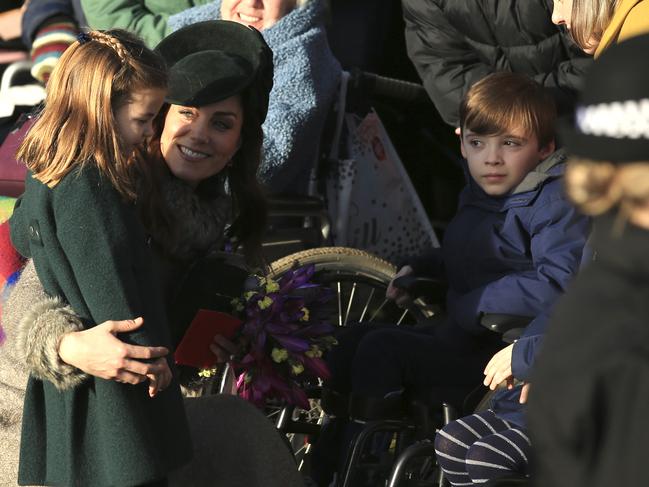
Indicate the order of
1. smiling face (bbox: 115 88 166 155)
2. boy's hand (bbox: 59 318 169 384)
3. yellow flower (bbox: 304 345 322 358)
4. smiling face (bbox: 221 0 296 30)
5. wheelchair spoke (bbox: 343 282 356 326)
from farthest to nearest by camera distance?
smiling face (bbox: 221 0 296 30)
wheelchair spoke (bbox: 343 282 356 326)
yellow flower (bbox: 304 345 322 358)
smiling face (bbox: 115 88 166 155)
boy's hand (bbox: 59 318 169 384)

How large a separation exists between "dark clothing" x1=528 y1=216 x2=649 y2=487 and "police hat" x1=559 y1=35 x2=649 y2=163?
115 mm

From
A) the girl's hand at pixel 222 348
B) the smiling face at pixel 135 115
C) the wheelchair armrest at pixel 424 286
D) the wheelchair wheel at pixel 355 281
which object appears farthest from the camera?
the wheelchair wheel at pixel 355 281

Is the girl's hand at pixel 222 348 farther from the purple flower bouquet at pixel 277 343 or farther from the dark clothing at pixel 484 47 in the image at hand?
the dark clothing at pixel 484 47

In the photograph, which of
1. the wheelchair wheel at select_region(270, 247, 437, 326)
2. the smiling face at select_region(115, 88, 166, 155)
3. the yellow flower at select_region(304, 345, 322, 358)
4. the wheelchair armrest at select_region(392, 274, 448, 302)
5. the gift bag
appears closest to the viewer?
the smiling face at select_region(115, 88, 166, 155)

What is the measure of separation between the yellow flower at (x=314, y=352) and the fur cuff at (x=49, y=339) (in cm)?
79

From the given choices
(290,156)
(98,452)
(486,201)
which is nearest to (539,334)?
(486,201)

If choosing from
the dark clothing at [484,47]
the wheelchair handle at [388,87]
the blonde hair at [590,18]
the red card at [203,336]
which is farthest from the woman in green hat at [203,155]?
the wheelchair handle at [388,87]

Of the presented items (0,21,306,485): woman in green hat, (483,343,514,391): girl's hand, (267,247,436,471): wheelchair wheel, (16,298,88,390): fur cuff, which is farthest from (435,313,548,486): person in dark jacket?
(16,298,88,390): fur cuff

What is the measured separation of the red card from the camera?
3193mm

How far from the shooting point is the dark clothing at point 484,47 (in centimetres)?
404

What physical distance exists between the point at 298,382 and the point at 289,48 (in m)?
1.40

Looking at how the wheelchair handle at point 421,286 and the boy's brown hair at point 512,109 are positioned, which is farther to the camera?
the wheelchair handle at point 421,286

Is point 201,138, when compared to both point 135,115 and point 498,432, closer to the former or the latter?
point 135,115

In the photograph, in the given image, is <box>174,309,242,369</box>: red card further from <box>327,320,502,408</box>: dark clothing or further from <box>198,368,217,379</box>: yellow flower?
<box>327,320,502,408</box>: dark clothing
